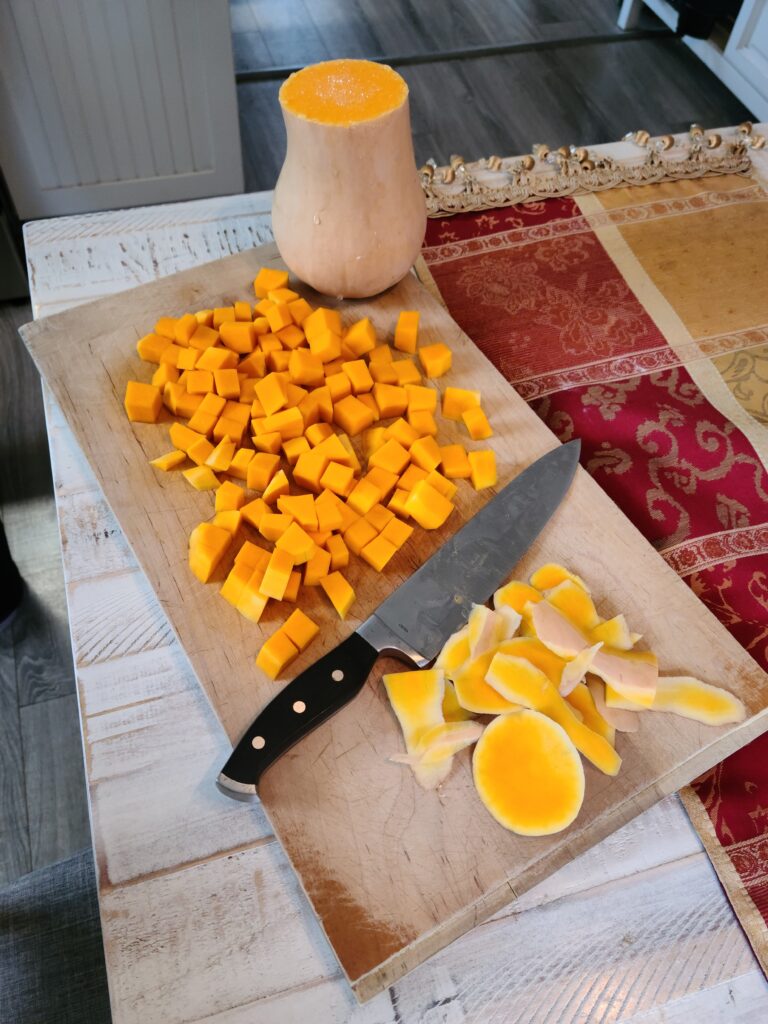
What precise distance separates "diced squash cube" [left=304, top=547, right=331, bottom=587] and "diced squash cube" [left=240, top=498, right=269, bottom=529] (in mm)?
79

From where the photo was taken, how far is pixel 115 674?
0.86m

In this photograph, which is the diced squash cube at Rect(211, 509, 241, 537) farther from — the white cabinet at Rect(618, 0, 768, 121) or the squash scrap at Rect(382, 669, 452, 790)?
the white cabinet at Rect(618, 0, 768, 121)

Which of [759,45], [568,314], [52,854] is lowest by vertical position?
[52,854]

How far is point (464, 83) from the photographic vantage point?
10.4 ft

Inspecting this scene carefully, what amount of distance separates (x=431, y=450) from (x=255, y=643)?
0.98 feet

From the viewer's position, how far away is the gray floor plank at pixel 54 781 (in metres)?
1.50

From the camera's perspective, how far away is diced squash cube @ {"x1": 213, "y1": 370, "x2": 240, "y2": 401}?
1005mm

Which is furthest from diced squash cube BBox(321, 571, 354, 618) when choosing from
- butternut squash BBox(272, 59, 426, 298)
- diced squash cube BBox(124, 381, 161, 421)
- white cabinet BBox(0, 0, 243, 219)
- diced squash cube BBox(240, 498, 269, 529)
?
white cabinet BBox(0, 0, 243, 219)

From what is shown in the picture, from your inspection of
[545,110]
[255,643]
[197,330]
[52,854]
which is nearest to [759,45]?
[545,110]

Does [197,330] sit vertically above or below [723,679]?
above

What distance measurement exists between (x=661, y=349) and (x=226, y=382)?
2.04 ft

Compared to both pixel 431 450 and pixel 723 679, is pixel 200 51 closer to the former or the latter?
pixel 431 450

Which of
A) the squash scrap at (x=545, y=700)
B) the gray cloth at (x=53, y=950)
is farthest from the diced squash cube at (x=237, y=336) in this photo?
the gray cloth at (x=53, y=950)

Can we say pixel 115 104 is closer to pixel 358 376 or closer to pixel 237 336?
pixel 237 336
